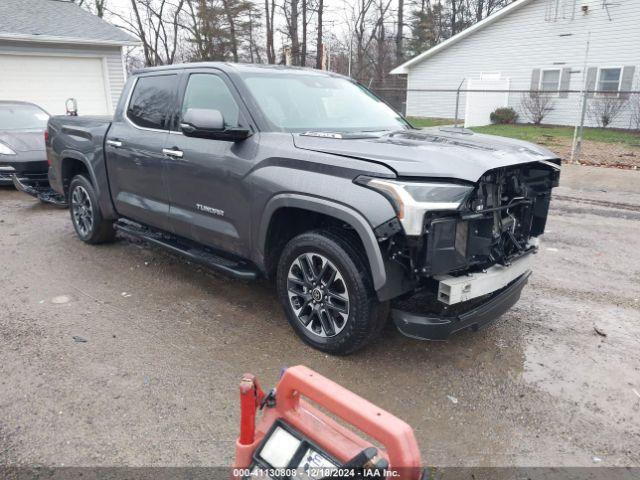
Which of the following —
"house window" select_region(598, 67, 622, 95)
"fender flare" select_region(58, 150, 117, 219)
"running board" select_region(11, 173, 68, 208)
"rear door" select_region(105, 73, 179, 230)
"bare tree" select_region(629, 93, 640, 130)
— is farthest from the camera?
"house window" select_region(598, 67, 622, 95)

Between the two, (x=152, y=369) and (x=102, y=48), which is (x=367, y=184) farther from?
(x=102, y=48)

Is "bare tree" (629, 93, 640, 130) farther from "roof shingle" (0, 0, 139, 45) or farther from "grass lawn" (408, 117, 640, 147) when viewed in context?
"roof shingle" (0, 0, 139, 45)

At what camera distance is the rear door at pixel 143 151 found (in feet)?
15.2

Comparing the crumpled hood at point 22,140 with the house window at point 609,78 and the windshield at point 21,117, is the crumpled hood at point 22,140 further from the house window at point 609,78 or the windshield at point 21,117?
the house window at point 609,78

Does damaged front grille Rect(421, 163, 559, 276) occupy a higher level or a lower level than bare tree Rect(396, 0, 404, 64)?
lower

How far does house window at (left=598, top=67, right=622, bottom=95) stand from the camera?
19953mm

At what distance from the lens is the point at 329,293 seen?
3402 millimetres

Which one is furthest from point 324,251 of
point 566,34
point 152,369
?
point 566,34

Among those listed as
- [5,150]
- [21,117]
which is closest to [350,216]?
[5,150]

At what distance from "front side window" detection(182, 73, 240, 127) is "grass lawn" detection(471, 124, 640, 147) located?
44.9 feet

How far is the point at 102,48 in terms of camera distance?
16797mm

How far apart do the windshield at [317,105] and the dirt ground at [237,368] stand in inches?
61.3

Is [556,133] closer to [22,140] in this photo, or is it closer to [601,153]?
[601,153]

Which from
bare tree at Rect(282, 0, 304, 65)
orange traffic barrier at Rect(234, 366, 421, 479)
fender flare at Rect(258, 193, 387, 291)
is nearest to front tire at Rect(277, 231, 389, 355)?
fender flare at Rect(258, 193, 387, 291)
